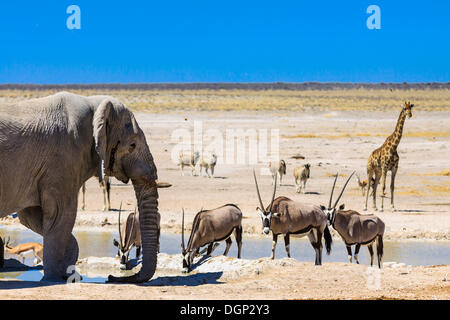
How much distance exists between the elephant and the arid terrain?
0.64 meters

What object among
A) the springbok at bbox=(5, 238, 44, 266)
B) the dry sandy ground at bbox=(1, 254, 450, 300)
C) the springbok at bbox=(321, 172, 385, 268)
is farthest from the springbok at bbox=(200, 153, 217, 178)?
the dry sandy ground at bbox=(1, 254, 450, 300)

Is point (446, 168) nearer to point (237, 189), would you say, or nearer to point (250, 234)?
point (237, 189)

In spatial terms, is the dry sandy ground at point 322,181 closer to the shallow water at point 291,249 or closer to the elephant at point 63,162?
the shallow water at point 291,249

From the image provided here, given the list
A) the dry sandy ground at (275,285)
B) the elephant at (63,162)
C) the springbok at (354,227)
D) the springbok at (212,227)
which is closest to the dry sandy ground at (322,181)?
the springbok at (354,227)

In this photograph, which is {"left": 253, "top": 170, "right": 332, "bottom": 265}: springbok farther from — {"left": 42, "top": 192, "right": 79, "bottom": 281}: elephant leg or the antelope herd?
Result: {"left": 42, "top": 192, "right": 79, "bottom": 281}: elephant leg

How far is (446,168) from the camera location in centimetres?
2631

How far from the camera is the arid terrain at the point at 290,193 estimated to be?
8.22m

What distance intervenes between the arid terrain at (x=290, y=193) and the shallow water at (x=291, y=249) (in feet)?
2.16

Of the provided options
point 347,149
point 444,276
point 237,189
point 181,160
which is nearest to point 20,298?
point 444,276

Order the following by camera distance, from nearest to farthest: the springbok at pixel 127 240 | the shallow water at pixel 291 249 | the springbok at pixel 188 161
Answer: the springbok at pixel 127 240
the shallow water at pixel 291 249
the springbok at pixel 188 161

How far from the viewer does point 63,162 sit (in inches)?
326

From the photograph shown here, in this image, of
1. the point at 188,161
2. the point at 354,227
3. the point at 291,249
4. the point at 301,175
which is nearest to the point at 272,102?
the point at 188,161
